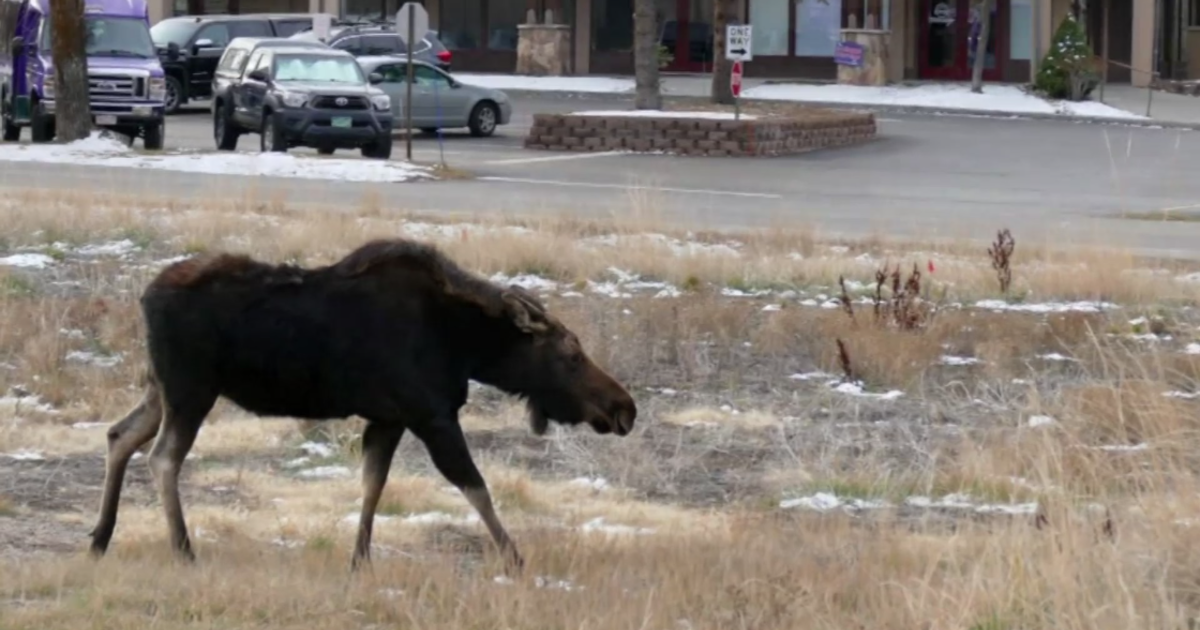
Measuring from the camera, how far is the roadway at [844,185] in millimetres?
21578

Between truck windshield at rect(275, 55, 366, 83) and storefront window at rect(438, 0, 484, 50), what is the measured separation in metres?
23.9

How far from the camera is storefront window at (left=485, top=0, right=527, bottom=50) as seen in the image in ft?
186

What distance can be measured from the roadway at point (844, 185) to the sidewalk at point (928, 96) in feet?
11.1

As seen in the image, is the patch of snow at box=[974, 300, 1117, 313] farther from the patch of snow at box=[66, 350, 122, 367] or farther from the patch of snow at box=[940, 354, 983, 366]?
the patch of snow at box=[66, 350, 122, 367]

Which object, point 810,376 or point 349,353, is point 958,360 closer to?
point 810,376

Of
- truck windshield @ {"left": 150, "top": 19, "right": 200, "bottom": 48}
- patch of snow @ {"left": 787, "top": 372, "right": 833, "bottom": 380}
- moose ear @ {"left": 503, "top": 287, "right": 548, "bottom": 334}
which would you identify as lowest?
patch of snow @ {"left": 787, "top": 372, "right": 833, "bottom": 380}

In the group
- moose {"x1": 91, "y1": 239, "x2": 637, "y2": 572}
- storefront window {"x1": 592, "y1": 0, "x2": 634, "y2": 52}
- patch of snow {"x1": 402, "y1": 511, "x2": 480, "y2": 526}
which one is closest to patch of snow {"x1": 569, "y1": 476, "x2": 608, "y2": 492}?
patch of snow {"x1": 402, "y1": 511, "x2": 480, "y2": 526}

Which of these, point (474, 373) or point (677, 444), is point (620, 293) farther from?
point (474, 373)

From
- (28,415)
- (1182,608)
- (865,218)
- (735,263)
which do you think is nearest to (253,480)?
(28,415)

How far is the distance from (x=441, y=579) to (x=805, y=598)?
1.22m

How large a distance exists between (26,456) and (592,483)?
260 cm

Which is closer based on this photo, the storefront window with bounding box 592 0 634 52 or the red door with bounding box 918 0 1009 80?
the red door with bounding box 918 0 1009 80

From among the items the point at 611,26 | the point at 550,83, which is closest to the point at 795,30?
the point at 611,26

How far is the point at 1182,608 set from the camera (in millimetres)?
6406
